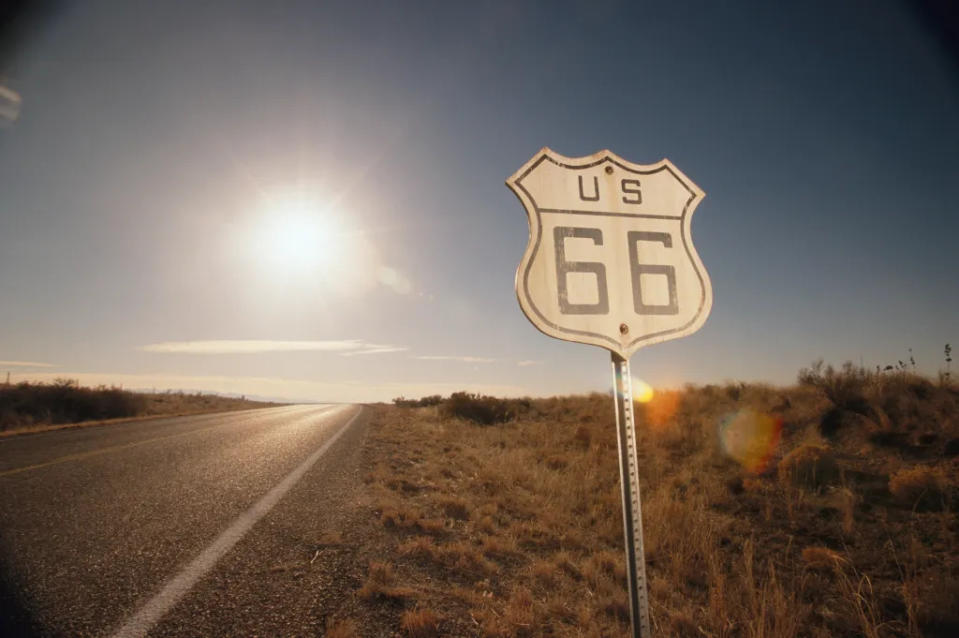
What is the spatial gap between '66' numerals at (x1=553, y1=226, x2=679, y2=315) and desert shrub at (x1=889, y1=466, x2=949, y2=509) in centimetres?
513

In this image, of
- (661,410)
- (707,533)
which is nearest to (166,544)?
(707,533)

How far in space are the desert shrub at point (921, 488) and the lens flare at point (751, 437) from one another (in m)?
1.79

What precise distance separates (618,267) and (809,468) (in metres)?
6.37

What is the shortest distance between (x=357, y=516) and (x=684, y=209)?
4.41 metres

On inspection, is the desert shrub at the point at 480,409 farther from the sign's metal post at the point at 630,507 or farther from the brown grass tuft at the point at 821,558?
the sign's metal post at the point at 630,507

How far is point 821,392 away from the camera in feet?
30.8

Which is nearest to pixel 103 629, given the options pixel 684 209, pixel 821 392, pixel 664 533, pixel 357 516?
pixel 357 516

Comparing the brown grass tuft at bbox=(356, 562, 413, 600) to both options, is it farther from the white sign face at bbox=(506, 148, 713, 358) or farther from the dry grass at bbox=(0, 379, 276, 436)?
the dry grass at bbox=(0, 379, 276, 436)

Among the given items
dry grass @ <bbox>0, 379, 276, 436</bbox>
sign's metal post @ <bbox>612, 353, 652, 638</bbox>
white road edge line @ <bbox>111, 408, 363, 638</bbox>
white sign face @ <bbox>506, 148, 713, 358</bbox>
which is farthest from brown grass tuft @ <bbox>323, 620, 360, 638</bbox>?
dry grass @ <bbox>0, 379, 276, 436</bbox>

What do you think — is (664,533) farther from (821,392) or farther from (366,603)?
(821,392)

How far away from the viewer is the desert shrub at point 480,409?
18030 millimetres

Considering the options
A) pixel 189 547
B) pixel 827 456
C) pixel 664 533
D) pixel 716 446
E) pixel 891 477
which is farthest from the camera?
pixel 716 446

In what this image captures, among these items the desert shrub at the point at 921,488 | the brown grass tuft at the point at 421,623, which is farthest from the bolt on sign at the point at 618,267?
the desert shrub at the point at 921,488

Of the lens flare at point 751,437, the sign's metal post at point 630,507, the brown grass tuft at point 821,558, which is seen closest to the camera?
the sign's metal post at point 630,507
